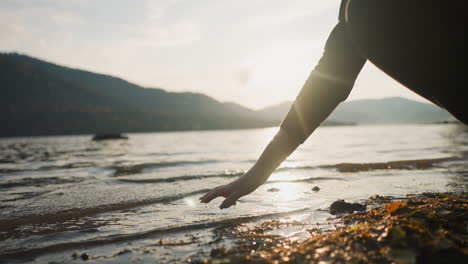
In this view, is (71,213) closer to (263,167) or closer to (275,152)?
(263,167)

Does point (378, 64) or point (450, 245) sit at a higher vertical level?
point (378, 64)

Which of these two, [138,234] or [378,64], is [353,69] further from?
[138,234]

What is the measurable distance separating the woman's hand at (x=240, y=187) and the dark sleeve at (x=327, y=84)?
42cm

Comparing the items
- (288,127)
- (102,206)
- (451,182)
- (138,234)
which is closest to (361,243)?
(288,127)

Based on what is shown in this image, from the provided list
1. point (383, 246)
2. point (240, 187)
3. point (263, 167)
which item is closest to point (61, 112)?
point (240, 187)

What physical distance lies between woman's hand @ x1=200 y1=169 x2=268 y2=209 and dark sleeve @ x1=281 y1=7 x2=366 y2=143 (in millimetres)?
422

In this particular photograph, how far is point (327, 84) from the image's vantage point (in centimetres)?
175

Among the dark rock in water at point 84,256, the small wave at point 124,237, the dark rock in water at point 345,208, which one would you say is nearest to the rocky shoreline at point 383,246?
the small wave at point 124,237

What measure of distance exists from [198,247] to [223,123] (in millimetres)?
153796

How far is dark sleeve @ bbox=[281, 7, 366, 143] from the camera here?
1678mm

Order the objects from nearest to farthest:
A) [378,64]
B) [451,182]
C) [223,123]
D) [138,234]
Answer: [378,64] → [138,234] → [451,182] → [223,123]

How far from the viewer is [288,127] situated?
1891mm

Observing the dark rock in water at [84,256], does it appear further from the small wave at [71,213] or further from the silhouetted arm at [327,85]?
the silhouetted arm at [327,85]

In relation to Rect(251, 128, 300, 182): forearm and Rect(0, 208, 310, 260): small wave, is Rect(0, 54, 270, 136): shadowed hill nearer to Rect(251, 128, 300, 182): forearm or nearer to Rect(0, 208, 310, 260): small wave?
Rect(0, 208, 310, 260): small wave
